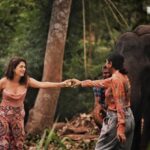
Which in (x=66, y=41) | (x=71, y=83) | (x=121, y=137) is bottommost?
(x=121, y=137)

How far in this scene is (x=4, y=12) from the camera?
54.1 ft

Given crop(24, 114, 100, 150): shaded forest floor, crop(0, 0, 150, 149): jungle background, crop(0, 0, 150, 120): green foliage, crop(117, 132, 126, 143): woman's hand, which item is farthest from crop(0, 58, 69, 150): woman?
crop(0, 0, 150, 120): green foliage

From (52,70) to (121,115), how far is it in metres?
5.35

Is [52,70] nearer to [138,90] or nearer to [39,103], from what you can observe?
[39,103]

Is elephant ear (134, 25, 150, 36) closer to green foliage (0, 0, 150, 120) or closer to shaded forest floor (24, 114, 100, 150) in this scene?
shaded forest floor (24, 114, 100, 150)

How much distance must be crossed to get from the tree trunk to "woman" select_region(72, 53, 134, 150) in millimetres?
4937

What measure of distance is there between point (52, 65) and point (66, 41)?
1839 mm

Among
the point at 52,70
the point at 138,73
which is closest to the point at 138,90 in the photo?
the point at 138,73

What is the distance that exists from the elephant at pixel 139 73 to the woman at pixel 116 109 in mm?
1202

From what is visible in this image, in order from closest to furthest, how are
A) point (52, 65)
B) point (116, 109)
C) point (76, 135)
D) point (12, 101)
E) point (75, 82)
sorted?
point (116, 109) < point (12, 101) < point (75, 82) < point (76, 135) < point (52, 65)

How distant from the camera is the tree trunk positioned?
12.8 m

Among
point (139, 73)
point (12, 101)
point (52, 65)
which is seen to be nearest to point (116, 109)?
point (12, 101)

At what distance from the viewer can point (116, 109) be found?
25.9 feet

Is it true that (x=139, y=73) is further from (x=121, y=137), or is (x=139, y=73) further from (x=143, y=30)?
(x=121, y=137)
